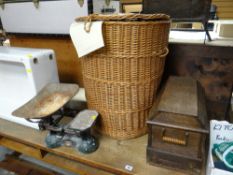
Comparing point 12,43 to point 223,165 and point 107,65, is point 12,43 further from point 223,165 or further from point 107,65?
point 223,165

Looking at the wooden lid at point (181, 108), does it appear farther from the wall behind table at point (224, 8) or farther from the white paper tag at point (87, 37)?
the wall behind table at point (224, 8)

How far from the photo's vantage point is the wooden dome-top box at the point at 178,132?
663 mm

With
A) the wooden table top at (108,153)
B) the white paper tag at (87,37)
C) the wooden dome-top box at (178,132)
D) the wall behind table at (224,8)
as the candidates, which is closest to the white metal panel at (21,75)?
the wooden table top at (108,153)

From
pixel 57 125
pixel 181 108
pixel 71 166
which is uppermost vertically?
pixel 181 108

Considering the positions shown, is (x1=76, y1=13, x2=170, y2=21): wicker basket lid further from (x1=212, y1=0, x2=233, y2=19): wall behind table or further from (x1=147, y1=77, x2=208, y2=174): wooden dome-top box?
(x1=212, y1=0, x2=233, y2=19): wall behind table

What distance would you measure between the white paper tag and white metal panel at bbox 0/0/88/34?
392 millimetres

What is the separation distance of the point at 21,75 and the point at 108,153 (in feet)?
2.06

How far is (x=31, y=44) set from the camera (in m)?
1.35

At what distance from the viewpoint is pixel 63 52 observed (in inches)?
49.7

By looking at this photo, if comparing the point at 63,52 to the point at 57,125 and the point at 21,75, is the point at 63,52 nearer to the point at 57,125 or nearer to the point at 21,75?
the point at 21,75

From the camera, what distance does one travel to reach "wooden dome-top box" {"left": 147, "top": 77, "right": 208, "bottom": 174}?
0.66 meters

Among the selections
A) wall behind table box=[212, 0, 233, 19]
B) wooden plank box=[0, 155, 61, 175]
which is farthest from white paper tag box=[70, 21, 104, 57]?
wall behind table box=[212, 0, 233, 19]

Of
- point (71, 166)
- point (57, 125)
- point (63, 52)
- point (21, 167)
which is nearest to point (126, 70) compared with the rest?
point (57, 125)

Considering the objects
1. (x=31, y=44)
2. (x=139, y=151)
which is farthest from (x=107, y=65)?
(x=31, y=44)
